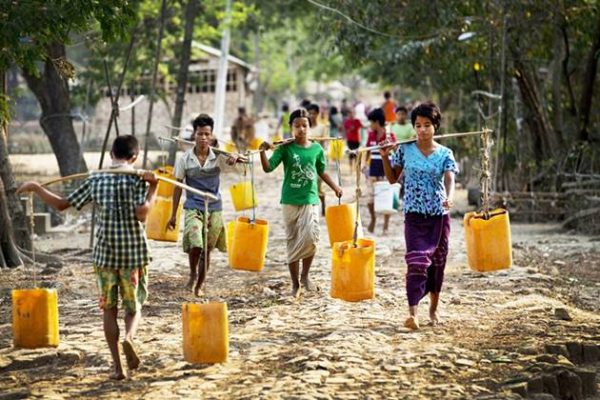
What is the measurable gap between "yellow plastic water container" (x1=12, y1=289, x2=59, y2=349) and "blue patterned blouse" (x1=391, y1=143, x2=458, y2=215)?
8.57 feet

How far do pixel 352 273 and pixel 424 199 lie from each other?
30.4 inches

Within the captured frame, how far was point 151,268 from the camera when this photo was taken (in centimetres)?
1247

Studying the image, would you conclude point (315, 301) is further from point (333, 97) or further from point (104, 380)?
point (333, 97)

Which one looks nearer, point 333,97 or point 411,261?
point 411,261

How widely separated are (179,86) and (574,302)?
1148 centimetres

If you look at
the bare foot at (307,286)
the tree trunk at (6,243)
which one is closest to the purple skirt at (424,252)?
the bare foot at (307,286)

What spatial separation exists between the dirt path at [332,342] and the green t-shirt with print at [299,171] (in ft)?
2.81

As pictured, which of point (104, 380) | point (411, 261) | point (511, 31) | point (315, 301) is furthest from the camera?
point (511, 31)

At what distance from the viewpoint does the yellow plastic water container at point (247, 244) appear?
1025 cm

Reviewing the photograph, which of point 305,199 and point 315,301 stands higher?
point 305,199

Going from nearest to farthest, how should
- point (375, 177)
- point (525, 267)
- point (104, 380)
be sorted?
point (104, 380), point (525, 267), point (375, 177)

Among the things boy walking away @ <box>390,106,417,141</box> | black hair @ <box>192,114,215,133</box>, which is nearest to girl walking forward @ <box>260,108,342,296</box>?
black hair @ <box>192,114,215,133</box>

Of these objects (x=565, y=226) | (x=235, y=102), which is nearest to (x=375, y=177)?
(x=565, y=226)

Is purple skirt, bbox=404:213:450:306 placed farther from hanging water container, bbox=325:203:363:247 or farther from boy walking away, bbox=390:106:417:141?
boy walking away, bbox=390:106:417:141
